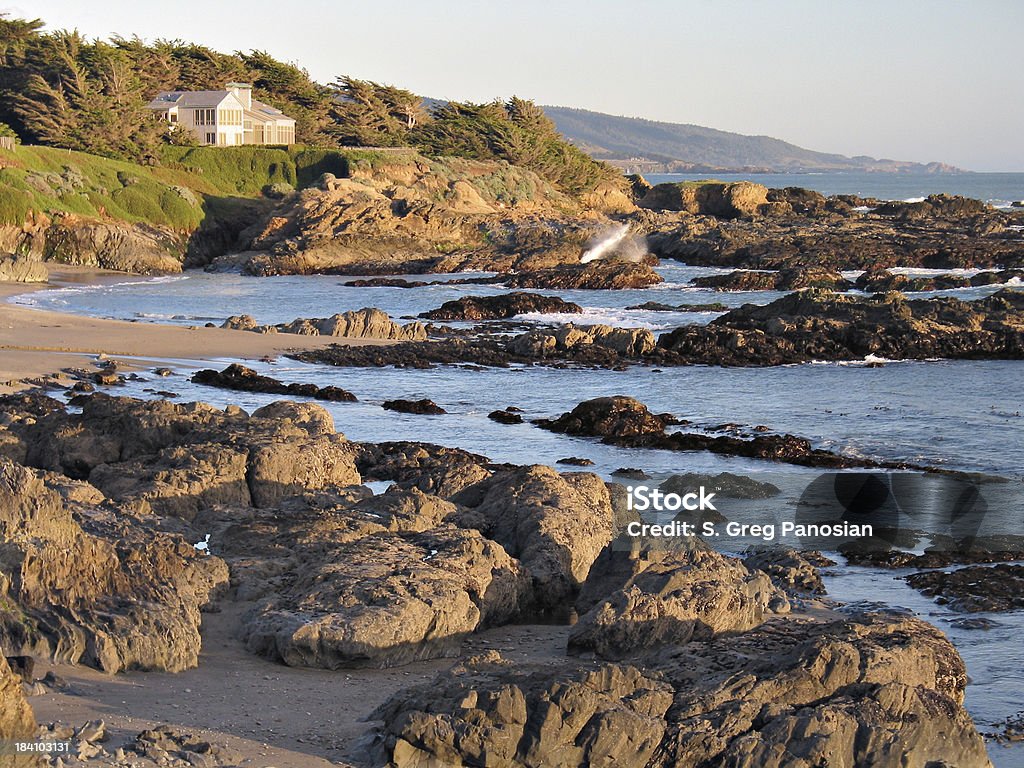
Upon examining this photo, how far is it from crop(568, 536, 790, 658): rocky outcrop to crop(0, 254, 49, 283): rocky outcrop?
3472cm

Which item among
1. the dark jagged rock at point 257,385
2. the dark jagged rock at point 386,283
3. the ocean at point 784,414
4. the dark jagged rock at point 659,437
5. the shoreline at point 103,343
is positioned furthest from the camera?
the dark jagged rock at point 386,283

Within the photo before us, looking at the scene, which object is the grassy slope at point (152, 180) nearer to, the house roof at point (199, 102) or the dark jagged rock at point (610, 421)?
the house roof at point (199, 102)

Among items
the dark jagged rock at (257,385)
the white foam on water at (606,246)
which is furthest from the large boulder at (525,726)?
the white foam on water at (606,246)

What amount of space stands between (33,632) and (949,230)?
57683 mm

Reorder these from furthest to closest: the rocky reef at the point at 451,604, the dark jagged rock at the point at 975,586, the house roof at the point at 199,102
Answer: the house roof at the point at 199,102 < the dark jagged rock at the point at 975,586 < the rocky reef at the point at 451,604

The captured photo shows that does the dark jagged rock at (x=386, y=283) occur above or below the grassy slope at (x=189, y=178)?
below

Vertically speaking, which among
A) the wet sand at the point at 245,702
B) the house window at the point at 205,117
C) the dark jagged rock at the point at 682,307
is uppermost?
the house window at the point at 205,117

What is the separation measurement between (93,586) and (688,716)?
3771mm

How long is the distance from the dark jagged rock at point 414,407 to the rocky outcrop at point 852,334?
792 cm

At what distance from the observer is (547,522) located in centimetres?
973

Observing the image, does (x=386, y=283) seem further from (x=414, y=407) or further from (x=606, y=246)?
(x=414, y=407)

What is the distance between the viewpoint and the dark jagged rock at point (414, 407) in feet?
62.6

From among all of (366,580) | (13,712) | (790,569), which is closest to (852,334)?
(790,569)

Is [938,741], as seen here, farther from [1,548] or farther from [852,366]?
[852,366]
